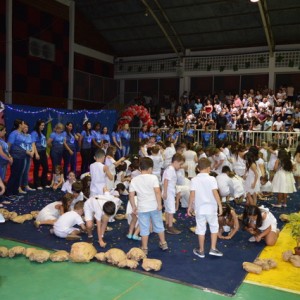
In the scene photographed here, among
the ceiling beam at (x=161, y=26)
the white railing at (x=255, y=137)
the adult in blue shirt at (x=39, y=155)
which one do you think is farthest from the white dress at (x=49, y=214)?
the ceiling beam at (x=161, y=26)

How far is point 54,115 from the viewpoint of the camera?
11.4m

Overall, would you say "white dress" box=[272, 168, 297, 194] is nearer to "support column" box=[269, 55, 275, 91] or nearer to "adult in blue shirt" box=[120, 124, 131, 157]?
"adult in blue shirt" box=[120, 124, 131, 157]

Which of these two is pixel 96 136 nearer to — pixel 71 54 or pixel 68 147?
pixel 68 147

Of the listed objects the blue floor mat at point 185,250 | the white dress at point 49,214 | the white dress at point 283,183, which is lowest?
the blue floor mat at point 185,250

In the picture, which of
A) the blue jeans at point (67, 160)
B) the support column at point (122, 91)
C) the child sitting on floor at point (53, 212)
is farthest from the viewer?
the support column at point (122, 91)

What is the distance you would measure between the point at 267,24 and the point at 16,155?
41.7 ft

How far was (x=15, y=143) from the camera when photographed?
7707mm

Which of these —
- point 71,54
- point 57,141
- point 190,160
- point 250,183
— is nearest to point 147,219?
point 250,183

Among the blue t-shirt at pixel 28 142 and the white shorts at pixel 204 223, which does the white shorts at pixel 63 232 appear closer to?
the white shorts at pixel 204 223

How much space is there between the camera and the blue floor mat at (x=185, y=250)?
3.98 metres

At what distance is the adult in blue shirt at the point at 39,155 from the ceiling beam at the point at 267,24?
10537 mm

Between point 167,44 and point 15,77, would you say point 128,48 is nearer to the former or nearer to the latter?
point 167,44

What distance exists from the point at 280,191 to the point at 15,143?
19.3ft

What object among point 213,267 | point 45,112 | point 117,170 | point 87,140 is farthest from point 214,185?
point 45,112
